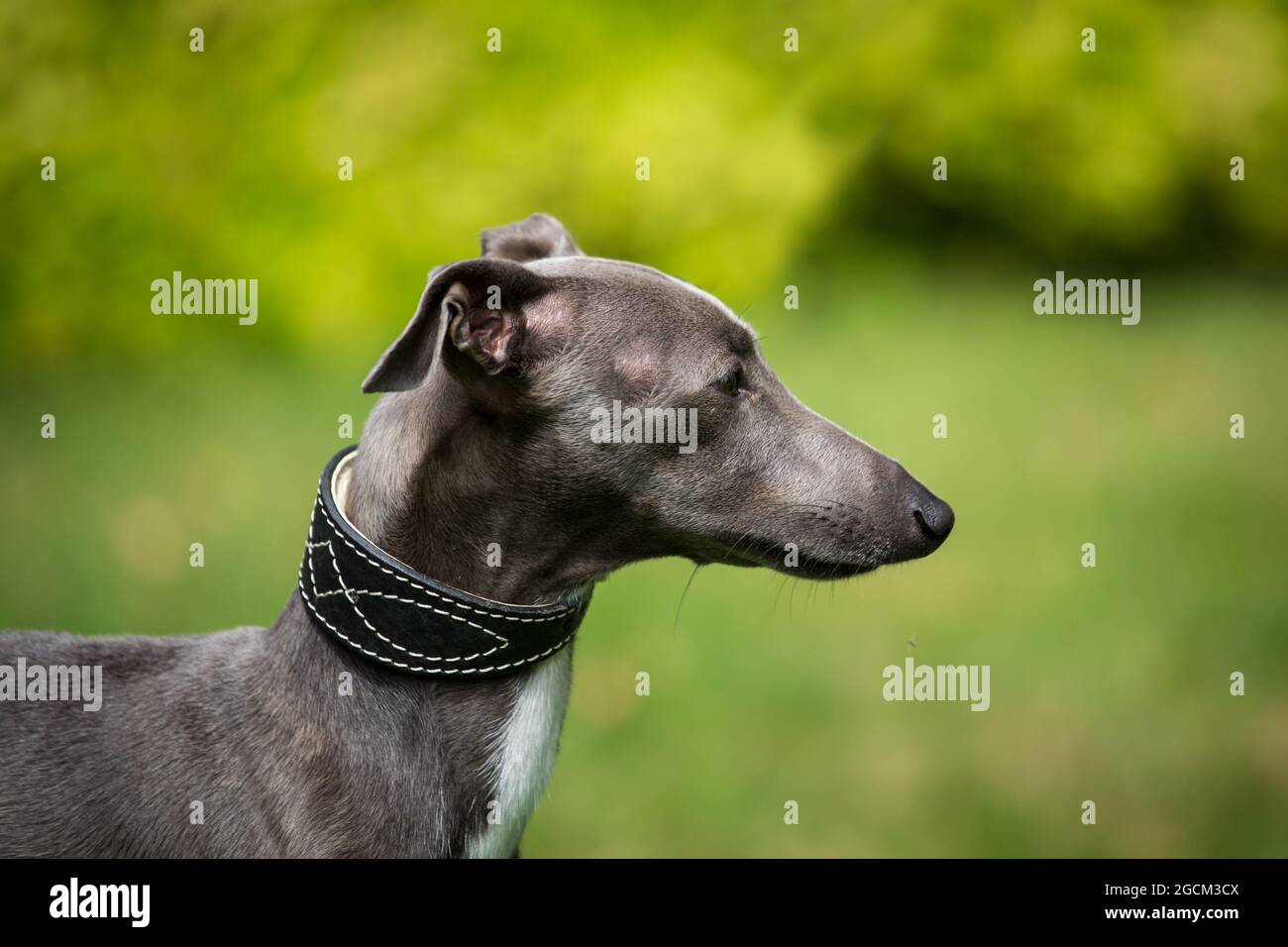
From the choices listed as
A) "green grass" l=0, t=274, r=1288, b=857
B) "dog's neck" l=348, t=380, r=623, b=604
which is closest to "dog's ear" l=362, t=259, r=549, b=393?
"dog's neck" l=348, t=380, r=623, b=604

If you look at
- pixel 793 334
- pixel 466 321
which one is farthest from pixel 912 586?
pixel 466 321

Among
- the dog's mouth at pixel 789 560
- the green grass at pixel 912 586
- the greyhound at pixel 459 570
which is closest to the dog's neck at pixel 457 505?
the greyhound at pixel 459 570

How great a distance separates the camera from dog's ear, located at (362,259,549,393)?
2.89 meters

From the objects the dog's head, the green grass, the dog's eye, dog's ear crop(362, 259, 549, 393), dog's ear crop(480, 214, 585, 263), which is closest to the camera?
dog's ear crop(362, 259, 549, 393)

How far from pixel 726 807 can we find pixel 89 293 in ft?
19.0

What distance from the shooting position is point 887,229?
1076 cm

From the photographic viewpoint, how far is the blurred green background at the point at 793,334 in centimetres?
646

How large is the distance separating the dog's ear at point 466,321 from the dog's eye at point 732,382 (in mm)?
483

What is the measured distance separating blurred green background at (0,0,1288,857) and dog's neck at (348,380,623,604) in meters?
2.82

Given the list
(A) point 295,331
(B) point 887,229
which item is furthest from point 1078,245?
(A) point 295,331

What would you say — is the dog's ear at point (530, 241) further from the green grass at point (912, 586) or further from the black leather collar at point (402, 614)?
the green grass at point (912, 586)

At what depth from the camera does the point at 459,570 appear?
10.2ft

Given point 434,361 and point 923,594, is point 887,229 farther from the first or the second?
point 434,361

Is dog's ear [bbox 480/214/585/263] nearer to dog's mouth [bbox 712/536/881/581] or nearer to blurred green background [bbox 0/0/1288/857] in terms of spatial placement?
dog's mouth [bbox 712/536/881/581]
